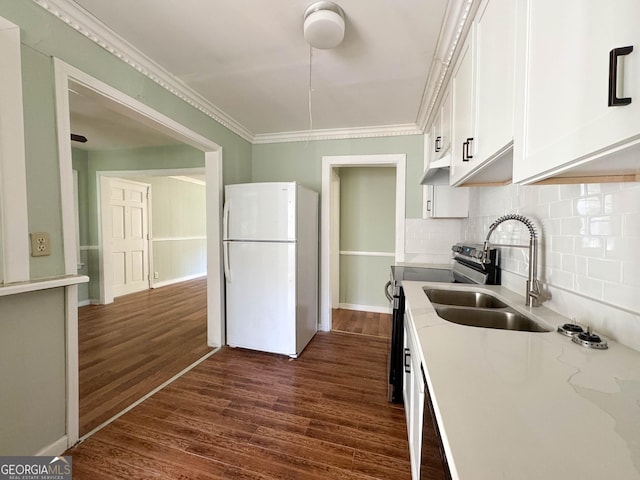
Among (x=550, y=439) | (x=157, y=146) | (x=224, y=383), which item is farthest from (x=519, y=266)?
(x=157, y=146)

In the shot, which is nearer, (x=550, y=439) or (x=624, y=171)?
(x=550, y=439)

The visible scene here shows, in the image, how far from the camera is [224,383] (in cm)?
215

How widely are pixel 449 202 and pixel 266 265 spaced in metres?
1.80

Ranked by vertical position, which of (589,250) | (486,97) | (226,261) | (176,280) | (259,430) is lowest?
(259,430)

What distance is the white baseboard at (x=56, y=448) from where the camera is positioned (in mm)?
1360

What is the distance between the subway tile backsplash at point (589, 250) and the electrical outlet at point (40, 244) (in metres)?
2.32

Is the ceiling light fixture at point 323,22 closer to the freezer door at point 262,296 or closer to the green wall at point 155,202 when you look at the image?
the freezer door at point 262,296

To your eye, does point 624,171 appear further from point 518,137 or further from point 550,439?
point 550,439

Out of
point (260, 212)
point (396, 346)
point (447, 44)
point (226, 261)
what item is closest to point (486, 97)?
point (447, 44)

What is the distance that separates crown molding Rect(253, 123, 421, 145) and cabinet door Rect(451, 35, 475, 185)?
4.03ft

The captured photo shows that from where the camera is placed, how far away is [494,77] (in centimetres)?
105

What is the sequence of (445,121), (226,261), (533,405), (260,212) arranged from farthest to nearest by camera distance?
(226,261), (260,212), (445,121), (533,405)

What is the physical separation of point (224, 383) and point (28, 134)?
6.35 ft

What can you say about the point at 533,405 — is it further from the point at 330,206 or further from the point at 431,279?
the point at 330,206
